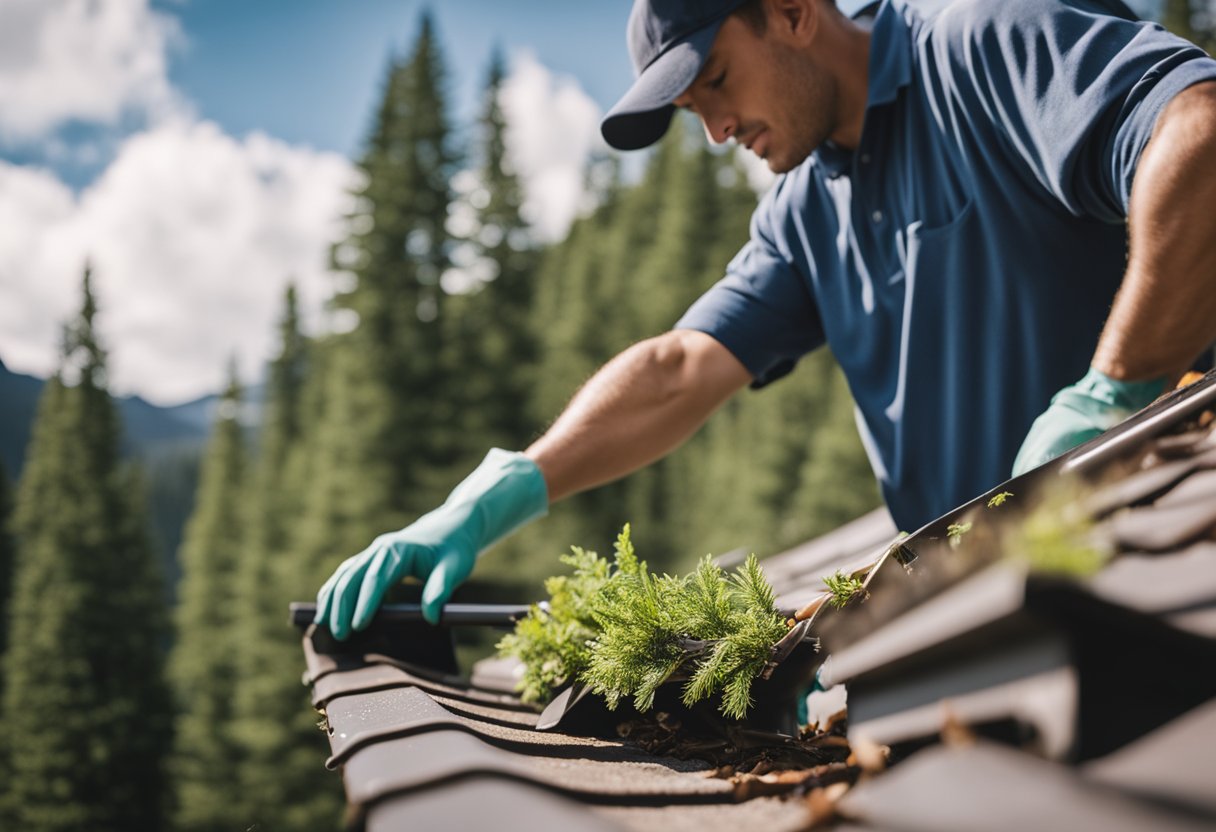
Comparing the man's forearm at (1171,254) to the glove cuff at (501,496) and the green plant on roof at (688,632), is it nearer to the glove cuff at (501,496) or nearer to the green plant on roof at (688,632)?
the green plant on roof at (688,632)

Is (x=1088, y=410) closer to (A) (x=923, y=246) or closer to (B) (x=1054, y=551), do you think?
(A) (x=923, y=246)

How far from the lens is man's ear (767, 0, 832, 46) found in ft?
9.71

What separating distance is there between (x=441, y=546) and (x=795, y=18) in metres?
2.00

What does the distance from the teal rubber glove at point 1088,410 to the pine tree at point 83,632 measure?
1277 inches

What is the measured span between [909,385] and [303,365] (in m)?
46.9

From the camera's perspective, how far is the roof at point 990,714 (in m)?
0.73

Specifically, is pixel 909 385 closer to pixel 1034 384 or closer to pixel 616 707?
pixel 1034 384

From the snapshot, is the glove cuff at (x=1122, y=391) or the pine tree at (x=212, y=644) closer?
the glove cuff at (x=1122, y=391)

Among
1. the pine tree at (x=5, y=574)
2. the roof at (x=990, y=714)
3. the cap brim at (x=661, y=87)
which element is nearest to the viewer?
the roof at (x=990, y=714)

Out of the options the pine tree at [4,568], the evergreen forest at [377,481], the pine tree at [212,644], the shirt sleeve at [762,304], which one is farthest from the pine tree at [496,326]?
the shirt sleeve at [762,304]

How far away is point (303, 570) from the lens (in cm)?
A: 2442

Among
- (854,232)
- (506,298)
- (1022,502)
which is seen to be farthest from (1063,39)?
(506,298)

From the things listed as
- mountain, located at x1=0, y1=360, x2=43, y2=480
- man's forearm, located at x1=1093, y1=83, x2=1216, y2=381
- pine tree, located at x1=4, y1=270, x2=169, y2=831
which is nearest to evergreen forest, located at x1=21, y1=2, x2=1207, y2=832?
pine tree, located at x1=4, y1=270, x2=169, y2=831

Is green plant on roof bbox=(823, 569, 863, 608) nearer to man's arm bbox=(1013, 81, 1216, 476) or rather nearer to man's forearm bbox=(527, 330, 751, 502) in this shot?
man's arm bbox=(1013, 81, 1216, 476)
